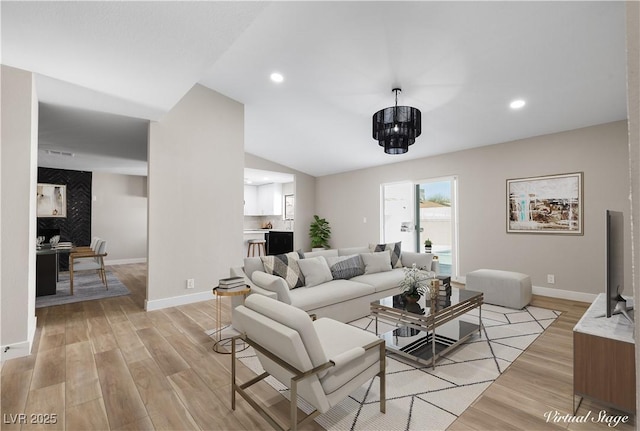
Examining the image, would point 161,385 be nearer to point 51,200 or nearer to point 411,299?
point 411,299

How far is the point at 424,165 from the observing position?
6.18m

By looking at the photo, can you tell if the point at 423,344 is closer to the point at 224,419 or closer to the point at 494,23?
the point at 224,419

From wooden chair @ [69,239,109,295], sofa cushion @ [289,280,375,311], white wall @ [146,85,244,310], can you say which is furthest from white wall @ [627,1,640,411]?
wooden chair @ [69,239,109,295]

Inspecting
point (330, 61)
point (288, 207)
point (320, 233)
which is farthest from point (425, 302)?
point (288, 207)

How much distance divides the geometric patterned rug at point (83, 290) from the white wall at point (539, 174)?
19.3 ft

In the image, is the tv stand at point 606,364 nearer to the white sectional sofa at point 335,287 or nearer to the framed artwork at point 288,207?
the white sectional sofa at point 335,287

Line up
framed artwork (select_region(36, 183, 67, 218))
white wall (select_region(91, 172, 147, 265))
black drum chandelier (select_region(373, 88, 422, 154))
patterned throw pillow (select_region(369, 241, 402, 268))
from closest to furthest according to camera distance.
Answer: black drum chandelier (select_region(373, 88, 422, 154))
patterned throw pillow (select_region(369, 241, 402, 268))
framed artwork (select_region(36, 183, 67, 218))
white wall (select_region(91, 172, 147, 265))

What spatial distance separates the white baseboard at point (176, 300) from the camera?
13.1 ft

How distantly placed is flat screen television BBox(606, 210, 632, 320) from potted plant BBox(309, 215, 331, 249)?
6.33m

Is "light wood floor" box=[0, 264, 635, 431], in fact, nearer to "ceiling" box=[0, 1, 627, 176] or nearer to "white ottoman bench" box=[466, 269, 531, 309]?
"white ottoman bench" box=[466, 269, 531, 309]

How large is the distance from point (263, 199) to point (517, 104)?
24.4 feet

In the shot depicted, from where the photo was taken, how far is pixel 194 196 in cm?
448

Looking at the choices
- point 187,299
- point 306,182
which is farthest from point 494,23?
point 306,182

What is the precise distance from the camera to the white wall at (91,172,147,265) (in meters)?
7.71
